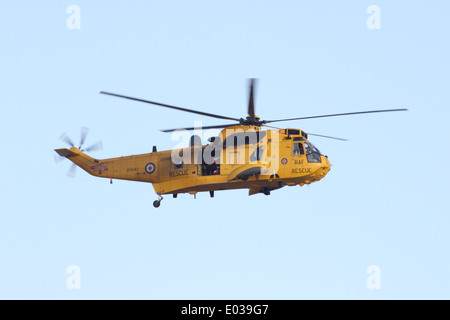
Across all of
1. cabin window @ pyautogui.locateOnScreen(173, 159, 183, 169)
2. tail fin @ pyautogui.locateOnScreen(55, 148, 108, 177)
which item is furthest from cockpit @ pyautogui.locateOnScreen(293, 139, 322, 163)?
tail fin @ pyautogui.locateOnScreen(55, 148, 108, 177)

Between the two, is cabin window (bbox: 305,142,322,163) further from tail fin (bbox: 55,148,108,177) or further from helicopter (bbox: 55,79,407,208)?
tail fin (bbox: 55,148,108,177)

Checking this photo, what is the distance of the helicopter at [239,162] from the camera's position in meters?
55.1

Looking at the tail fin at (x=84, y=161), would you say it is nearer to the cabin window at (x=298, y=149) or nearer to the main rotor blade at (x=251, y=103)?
the main rotor blade at (x=251, y=103)

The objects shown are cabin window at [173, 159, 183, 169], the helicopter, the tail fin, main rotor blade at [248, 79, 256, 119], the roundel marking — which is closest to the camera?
main rotor blade at [248, 79, 256, 119]

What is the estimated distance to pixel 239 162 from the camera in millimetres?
55969

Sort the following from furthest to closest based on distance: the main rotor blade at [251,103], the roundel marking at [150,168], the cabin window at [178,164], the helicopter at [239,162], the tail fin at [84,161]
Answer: the tail fin at [84,161]
the roundel marking at [150,168]
the cabin window at [178,164]
the helicopter at [239,162]
the main rotor blade at [251,103]

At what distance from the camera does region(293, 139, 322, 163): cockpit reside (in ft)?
181

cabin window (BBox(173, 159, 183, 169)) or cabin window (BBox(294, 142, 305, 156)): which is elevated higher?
cabin window (BBox(294, 142, 305, 156))

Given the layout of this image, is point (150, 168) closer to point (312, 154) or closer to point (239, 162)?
point (239, 162)

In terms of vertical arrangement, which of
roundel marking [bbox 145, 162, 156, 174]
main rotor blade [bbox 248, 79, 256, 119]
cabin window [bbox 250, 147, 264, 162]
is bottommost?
roundel marking [bbox 145, 162, 156, 174]

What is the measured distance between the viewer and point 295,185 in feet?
184

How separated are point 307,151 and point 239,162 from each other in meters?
4.26

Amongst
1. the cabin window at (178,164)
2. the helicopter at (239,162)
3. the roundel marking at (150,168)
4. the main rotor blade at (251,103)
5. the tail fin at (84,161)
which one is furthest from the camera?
the tail fin at (84,161)

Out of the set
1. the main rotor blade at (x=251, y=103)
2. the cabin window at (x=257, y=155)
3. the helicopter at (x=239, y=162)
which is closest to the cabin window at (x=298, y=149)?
the helicopter at (x=239, y=162)
